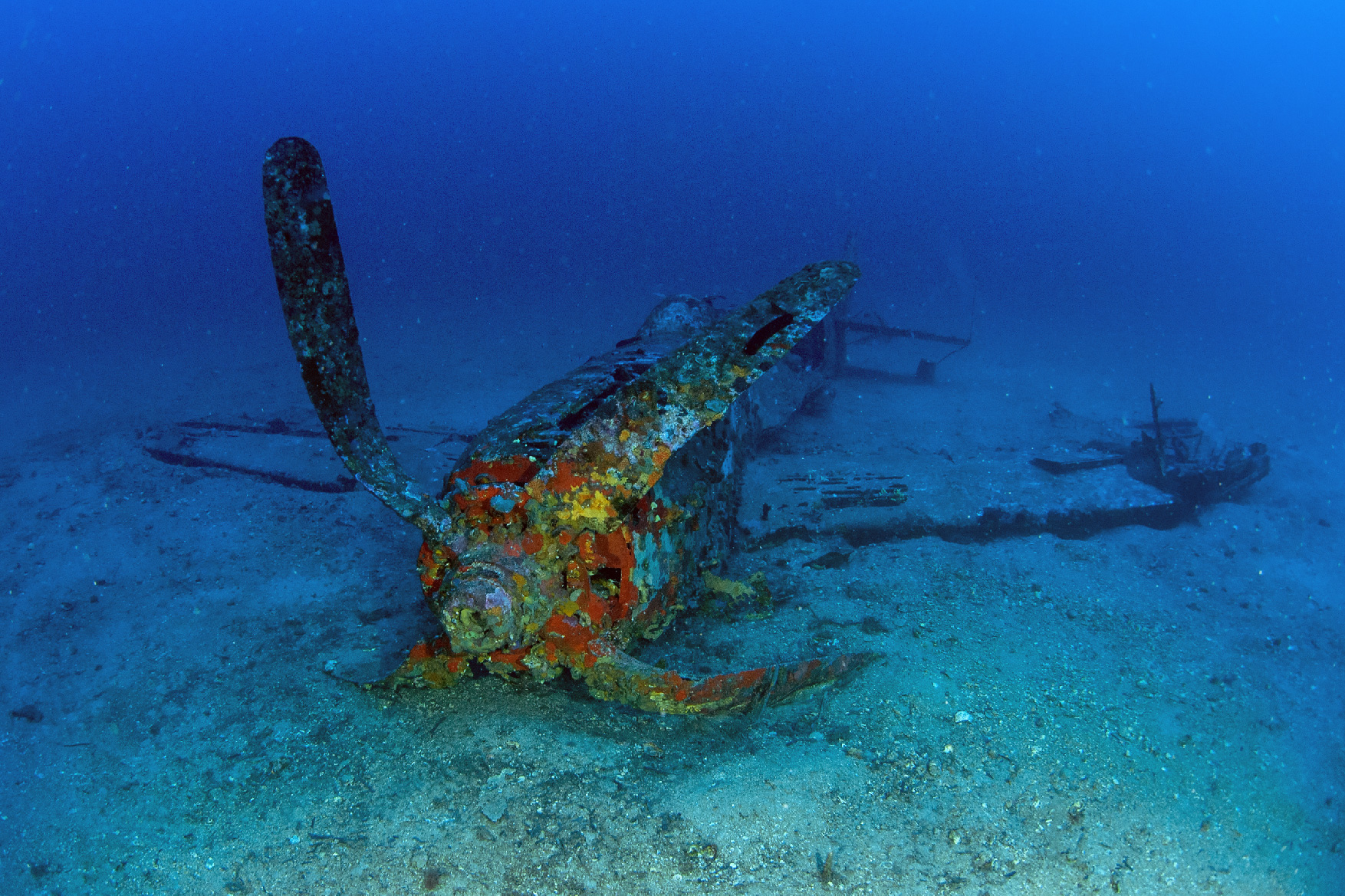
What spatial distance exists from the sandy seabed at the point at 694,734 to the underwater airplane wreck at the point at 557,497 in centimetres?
43

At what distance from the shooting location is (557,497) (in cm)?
324

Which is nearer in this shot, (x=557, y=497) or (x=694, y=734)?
(x=557, y=497)

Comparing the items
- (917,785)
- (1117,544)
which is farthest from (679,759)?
(1117,544)

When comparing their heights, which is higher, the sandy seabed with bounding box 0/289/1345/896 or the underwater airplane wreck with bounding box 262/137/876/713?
the underwater airplane wreck with bounding box 262/137/876/713

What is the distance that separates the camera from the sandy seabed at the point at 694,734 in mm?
2939

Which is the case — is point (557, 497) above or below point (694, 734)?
above

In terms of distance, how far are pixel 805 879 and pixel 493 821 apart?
1.44m

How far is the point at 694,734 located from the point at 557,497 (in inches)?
58.5

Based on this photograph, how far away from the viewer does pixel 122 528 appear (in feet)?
19.0

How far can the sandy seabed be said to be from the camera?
294 cm

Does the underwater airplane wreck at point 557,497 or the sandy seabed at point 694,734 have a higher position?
the underwater airplane wreck at point 557,497

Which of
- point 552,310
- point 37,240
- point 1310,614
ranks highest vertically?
point 37,240

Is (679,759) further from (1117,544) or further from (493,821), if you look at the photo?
(1117,544)

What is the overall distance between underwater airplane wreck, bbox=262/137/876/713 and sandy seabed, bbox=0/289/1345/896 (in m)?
0.43
